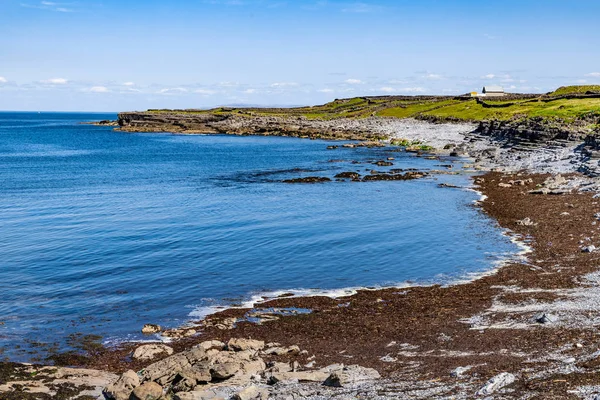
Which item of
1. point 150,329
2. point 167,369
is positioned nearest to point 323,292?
point 150,329

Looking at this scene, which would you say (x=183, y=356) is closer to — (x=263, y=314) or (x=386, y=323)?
(x=263, y=314)

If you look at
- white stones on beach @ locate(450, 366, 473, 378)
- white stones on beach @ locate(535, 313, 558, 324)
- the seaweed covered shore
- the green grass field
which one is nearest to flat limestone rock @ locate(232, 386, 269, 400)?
the seaweed covered shore

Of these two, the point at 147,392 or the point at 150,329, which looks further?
the point at 150,329

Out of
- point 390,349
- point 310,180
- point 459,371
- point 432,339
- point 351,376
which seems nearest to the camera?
point 459,371

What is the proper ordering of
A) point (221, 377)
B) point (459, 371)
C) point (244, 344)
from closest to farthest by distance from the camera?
point (459, 371)
point (221, 377)
point (244, 344)

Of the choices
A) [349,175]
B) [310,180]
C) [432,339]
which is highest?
[349,175]

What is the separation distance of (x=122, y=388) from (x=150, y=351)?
3.91 m

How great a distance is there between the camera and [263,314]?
2403 cm

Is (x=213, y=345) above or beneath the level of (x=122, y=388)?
beneath

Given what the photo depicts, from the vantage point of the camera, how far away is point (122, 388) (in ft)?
52.8

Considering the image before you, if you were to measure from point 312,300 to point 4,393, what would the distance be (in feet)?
42.4

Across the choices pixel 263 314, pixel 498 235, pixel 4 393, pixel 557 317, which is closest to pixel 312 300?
pixel 263 314

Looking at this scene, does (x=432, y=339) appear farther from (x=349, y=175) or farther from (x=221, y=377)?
(x=349, y=175)

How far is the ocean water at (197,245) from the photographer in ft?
83.0
